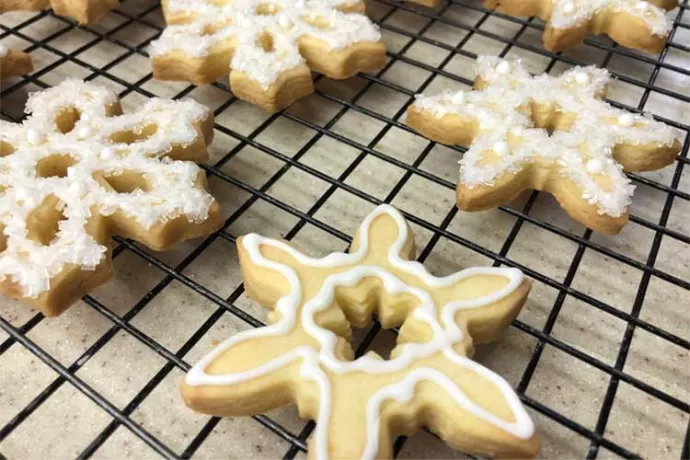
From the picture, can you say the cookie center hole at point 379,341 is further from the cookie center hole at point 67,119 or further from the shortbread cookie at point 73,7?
the shortbread cookie at point 73,7

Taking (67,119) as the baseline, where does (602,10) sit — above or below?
above

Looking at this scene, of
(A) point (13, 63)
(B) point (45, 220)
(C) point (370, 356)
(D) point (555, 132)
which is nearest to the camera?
(C) point (370, 356)

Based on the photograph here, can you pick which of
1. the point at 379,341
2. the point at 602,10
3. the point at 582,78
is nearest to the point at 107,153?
the point at 379,341

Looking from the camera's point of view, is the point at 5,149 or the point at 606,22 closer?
the point at 5,149

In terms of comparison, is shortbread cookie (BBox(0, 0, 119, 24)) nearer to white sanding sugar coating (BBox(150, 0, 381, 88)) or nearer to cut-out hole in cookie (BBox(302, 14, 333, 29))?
white sanding sugar coating (BBox(150, 0, 381, 88))

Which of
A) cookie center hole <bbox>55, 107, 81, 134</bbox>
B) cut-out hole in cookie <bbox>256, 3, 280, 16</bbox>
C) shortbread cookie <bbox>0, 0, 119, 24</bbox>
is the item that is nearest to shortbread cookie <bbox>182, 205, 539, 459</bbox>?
cookie center hole <bbox>55, 107, 81, 134</bbox>

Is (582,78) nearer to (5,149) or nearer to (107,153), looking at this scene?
(107,153)

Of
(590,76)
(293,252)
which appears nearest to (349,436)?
(293,252)
